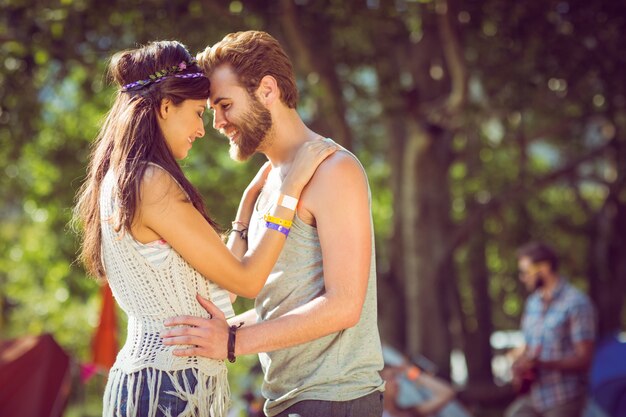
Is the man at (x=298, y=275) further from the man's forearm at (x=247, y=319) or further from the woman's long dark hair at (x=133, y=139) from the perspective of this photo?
the woman's long dark hair at (x=133, y=139)

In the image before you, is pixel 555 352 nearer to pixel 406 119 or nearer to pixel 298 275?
pixel 406 119

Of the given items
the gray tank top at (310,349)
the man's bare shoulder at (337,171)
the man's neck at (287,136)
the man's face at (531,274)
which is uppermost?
the man's neck at (287,136)

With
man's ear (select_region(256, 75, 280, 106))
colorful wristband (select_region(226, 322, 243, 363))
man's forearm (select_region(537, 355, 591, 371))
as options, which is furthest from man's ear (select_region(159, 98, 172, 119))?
man's forearm (select_region(537, 355, 591, 371))

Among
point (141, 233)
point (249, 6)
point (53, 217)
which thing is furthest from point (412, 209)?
point (141, 233)

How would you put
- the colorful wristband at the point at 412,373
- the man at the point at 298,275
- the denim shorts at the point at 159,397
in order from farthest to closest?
the colorful wristband at the point at 412,373
the man at the point at 298,275
the denim shorts at the point at 159,397

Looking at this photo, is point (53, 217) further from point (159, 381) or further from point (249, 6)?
point (159, 381)

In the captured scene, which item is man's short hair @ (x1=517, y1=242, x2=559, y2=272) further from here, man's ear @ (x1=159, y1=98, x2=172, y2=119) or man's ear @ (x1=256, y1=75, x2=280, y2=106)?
man's ear @ (x1=159, y1=98, x2=172, y2=119)

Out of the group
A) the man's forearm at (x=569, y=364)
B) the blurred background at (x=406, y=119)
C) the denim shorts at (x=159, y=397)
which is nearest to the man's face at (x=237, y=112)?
the denim shorts at (x=159, y=397)

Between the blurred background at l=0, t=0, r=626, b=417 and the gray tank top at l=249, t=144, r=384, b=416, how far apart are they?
139 inches

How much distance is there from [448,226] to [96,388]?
378 inches

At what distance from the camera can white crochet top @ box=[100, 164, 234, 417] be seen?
8.59 ft

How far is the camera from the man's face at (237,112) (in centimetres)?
297

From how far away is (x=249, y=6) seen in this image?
834 cm

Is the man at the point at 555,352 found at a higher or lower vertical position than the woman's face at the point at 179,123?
lower
